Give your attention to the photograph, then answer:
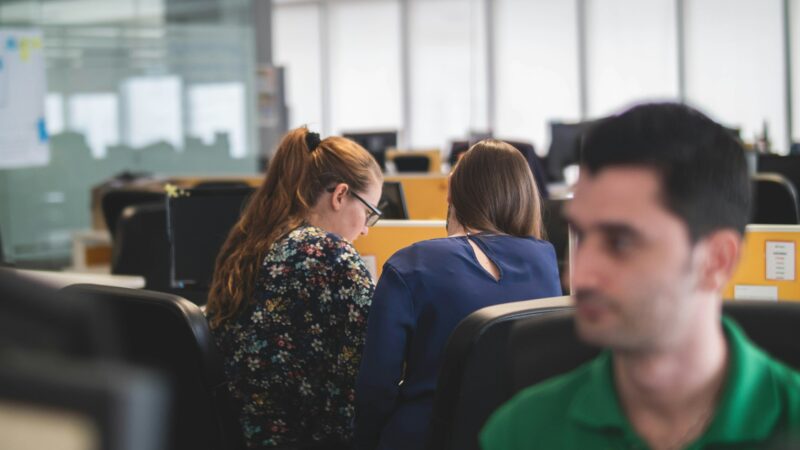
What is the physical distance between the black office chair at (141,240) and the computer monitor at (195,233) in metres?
0.62

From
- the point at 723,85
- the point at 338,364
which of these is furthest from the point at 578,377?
the point at 723,85

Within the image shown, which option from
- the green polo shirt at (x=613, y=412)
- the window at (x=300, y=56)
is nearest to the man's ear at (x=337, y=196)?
the green polo shirt at (x=613, y=412)

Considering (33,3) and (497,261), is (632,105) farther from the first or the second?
(33,3)

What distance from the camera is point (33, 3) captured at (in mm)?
6816

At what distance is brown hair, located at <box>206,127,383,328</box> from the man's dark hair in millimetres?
1528

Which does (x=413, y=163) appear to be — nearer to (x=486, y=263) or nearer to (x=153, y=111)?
(x=153, y=111)

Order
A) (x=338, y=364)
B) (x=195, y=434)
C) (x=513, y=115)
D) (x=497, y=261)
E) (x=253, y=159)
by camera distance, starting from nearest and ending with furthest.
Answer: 1. (x=195, y=434)
2. (x=497, y=261)
3. (x=338, y=364)
4. (x=253, y=159)
5. (x=513, y=115)

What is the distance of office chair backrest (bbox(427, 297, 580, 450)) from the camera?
4.47ft

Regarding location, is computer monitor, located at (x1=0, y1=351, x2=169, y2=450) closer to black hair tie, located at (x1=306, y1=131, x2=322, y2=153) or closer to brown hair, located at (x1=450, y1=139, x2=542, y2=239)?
brown hair, located at (x1=450, y1=139, x2=542, y2=239)

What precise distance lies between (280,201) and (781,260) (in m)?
1.30

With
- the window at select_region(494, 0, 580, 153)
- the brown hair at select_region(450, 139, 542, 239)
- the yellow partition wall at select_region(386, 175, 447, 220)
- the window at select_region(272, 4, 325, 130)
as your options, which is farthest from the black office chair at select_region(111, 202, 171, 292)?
the window at select_region(272, 4, 325, 130)

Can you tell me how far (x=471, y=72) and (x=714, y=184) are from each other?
37.1ft

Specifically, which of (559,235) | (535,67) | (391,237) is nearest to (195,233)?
(391,237)

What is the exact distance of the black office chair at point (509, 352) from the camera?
105cm
